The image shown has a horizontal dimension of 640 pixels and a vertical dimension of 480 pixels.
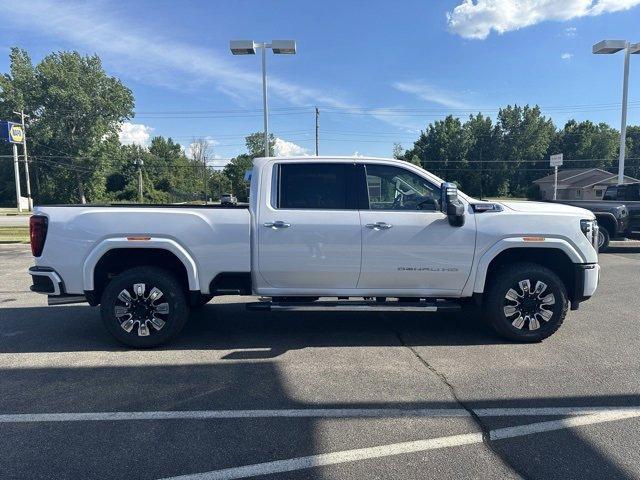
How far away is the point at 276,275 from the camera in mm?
5070

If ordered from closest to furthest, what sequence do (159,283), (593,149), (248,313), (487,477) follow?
(487,477), (159,283), (248,313), (593,149)

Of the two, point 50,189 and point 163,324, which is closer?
point 163,324

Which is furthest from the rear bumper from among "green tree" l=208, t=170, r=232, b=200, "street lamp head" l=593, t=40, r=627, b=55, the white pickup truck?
"green tree" l=208, t=170, r=232, b=200

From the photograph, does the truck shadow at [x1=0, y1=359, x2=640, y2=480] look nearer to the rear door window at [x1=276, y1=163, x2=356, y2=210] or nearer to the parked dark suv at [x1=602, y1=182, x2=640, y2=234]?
the rear door window at [x1=276, y1=163, x2=356, y2=210]

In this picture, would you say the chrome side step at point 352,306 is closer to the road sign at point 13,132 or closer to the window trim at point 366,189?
the window trim at point 366,189

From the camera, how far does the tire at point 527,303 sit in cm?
513

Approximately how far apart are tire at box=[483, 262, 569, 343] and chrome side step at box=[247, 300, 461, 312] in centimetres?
49

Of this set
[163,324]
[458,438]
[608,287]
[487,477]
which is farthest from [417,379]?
[608,287]

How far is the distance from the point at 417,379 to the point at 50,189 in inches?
2824

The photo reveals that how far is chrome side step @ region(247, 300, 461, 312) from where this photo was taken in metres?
5.02

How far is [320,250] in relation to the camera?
4.98 meters

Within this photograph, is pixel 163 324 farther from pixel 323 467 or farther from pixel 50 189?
pixel 50 189

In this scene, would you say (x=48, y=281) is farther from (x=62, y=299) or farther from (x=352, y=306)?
(x=352, y=306)

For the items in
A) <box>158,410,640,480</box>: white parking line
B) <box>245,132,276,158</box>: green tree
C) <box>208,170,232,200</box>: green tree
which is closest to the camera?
<box>158,410,640,480</box>: white parking line
